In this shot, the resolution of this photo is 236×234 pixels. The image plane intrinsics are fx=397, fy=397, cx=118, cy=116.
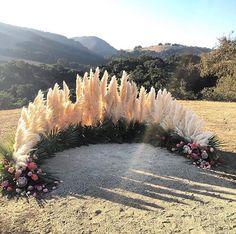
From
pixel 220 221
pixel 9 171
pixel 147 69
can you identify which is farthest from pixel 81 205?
pixel 147 69

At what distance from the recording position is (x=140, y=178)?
5359mm

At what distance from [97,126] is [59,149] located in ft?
3.32

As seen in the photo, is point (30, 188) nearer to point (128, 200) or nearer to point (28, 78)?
point (128, 200)

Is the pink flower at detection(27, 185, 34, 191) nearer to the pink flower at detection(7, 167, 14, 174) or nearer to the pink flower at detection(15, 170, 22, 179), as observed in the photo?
the pink flower at detection(15, 170, 22, 179)

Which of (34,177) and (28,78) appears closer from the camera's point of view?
(34,177)

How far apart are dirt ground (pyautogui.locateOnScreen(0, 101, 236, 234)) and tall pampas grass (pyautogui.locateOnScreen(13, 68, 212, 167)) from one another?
54 centimetres

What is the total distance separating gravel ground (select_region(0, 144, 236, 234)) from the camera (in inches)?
163

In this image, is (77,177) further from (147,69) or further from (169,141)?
(147,69)

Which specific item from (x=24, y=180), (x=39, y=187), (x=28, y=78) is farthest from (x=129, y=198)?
(x=28, y=78)

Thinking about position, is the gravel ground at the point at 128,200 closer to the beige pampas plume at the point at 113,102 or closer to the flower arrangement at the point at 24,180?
the flower arrangement at the point at 24,180

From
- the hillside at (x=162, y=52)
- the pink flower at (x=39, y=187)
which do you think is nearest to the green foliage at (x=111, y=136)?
the pink flower at (x=39, y=187)

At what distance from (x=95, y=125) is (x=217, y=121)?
3839mm

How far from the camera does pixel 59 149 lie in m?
6.51

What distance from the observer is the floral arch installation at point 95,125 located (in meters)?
5.40
